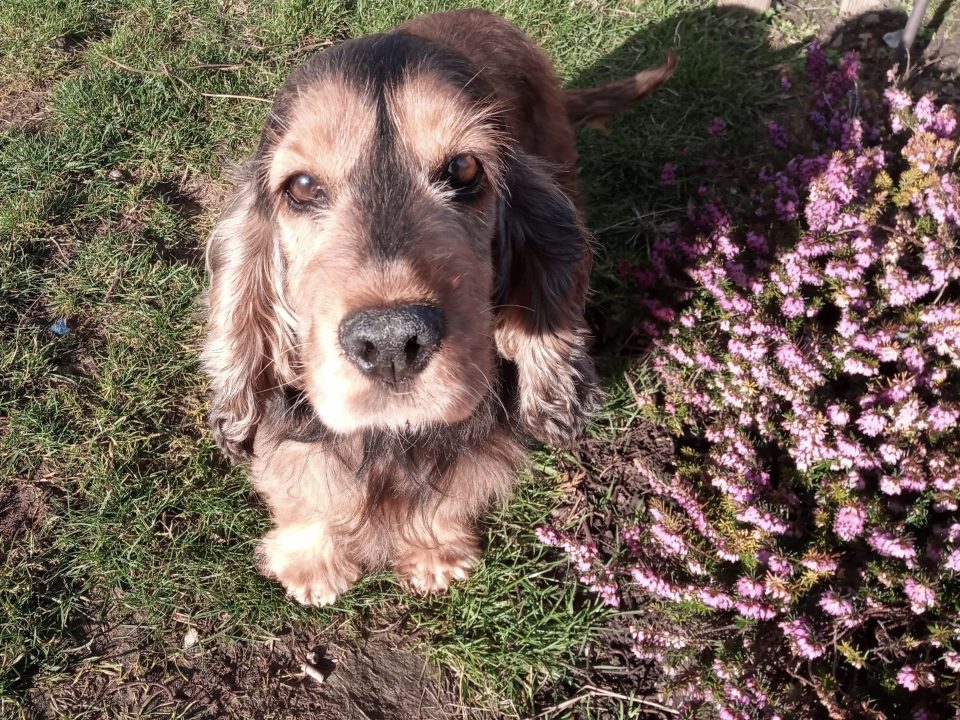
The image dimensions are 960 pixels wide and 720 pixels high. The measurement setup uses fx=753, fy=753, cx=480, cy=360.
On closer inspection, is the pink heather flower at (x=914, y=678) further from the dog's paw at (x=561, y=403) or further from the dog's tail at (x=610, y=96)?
the dog's tail at (x=610, y=96)

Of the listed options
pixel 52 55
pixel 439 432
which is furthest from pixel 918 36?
pixel 52 55

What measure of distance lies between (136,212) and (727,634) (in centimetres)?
370

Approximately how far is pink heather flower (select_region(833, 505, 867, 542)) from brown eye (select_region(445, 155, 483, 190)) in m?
1.76

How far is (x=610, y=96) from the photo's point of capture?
155 inches

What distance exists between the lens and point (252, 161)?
8.63ft

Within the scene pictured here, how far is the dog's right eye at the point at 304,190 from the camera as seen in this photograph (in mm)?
2326

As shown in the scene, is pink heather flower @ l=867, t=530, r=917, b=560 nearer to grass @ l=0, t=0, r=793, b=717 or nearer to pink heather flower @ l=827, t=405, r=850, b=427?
pink heather flower @ l=827, t=405, r=850, b=427

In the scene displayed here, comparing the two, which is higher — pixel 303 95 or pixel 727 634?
pixel 303 95

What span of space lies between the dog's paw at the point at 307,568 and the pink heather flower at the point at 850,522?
1956 mm

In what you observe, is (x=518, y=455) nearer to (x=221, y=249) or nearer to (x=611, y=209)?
(x=221, y=249)

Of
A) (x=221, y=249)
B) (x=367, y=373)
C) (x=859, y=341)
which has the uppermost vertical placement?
(x=859, y=341)

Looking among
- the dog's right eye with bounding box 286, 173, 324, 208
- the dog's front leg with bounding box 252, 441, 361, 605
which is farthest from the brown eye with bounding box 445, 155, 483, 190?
the dog's front leg with bounding box 252, 441, 361, 605

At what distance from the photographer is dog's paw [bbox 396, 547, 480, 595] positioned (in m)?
3.26

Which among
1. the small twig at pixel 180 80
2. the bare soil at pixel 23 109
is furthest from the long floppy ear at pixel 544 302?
the bare soil at pixel 23 109
